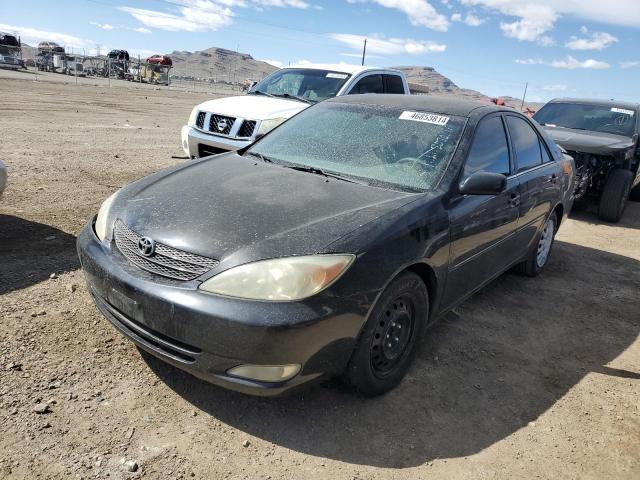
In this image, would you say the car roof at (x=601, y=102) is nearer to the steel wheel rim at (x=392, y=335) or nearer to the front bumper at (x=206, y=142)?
the front bumper at (x=206, y=142)

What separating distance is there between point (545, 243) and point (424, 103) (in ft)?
7.33

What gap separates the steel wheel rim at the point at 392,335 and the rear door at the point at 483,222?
1.46 ft

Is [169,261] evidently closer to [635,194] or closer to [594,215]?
[594,215]

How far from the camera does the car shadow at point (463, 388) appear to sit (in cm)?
265

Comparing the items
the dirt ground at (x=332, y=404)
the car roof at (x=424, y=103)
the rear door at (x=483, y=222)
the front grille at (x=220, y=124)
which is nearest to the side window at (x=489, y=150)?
the rear door at (x=483, y=222)

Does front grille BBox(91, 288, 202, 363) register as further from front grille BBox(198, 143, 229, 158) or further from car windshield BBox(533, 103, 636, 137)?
car windshield BBox(533, 103, 636, 137)

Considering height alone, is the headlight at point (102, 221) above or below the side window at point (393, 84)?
below

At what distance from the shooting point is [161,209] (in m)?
2.87

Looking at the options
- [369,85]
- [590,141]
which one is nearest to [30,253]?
[369,85]

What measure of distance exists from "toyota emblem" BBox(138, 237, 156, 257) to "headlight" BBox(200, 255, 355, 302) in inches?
15.3

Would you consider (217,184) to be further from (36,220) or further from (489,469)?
(36,220)

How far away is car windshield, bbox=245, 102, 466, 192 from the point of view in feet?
10.9

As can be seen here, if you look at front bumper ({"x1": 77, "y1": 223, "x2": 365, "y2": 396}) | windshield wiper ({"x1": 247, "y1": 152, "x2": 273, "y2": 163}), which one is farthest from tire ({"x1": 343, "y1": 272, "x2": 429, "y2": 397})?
windshield wiper ({"x1": 247, "y1": 152, "x2": 273, "y2": 163})

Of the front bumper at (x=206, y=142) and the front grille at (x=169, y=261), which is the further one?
the front bumper at (x=206, y=142)
